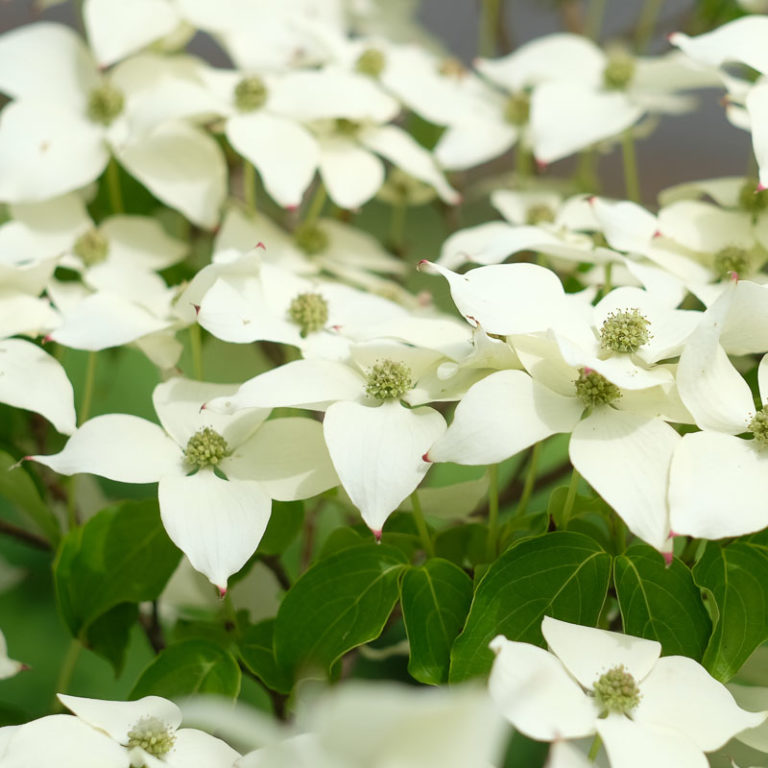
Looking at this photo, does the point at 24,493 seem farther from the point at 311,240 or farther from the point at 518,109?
the point at 518,109

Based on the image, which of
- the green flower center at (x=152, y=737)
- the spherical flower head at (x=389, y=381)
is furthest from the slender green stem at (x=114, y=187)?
the green flower center at (x=152, y=737)

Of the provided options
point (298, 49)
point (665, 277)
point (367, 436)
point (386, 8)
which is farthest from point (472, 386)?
point (386, 8)

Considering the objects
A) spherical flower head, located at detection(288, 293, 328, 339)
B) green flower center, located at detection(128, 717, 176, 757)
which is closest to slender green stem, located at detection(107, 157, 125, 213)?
spherical flower head, located at detection(288, 293, 328, 339)

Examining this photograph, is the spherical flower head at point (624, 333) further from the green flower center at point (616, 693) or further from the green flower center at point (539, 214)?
the green flower center at point (539, 214)

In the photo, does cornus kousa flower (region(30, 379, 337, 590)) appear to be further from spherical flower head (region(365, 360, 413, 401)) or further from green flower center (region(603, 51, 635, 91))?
green flower center (region(603, 51, 635, 91))

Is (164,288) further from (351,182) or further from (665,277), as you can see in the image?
(665,277)

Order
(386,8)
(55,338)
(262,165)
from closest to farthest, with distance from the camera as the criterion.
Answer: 1. (55,338)
2. (262,165)
3. (386,8)

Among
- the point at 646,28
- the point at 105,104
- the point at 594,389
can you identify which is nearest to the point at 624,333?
the point at 594,389
